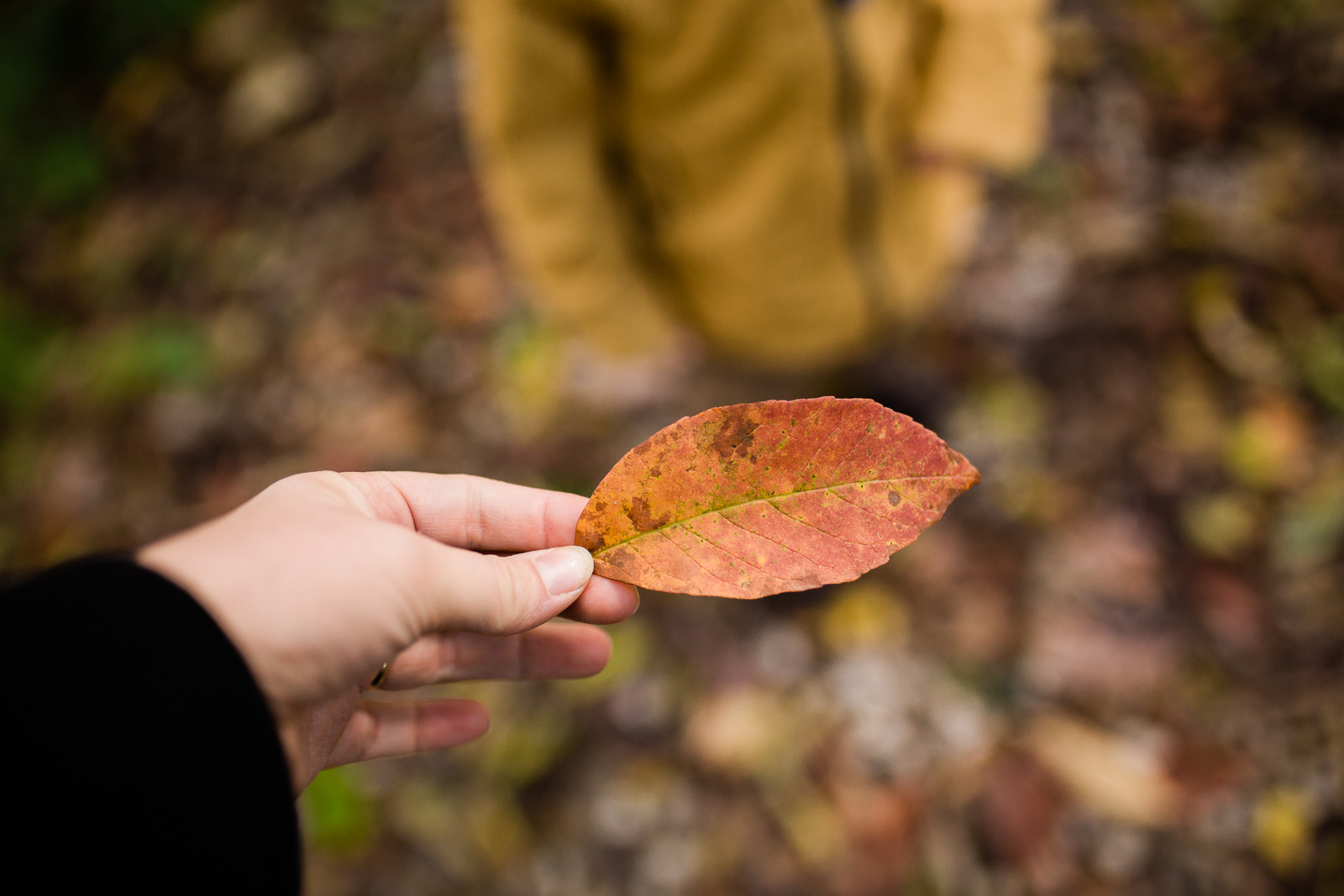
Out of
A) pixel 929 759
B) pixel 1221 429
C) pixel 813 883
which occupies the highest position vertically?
pixel 1221 429

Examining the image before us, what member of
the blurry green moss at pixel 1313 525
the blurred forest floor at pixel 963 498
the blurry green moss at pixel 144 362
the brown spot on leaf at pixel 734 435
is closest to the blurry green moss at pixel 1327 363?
the blurred forest floor at pixel 963 498

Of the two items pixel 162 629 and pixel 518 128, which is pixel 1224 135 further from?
pixel 162 629

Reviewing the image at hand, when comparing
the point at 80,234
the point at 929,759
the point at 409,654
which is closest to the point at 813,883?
the point at 929,759

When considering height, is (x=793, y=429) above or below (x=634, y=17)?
below

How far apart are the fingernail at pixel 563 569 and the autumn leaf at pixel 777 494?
0.15ft

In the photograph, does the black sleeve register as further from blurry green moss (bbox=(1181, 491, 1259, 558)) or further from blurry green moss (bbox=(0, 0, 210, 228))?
blurry green moss (bbox=(0, 0, 210, 228))

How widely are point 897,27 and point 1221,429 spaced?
1.23 meters

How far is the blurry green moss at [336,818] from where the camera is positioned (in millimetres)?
1672

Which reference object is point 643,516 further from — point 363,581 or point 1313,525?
point 1313,525

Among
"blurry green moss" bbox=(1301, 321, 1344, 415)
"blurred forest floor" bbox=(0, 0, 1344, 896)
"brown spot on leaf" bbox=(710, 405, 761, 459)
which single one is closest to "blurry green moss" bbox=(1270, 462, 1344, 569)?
"blurred forest floor" bbox=(0, 0, 1344, 896)

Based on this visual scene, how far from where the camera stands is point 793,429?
2.31ft

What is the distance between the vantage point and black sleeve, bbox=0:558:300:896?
0.52m

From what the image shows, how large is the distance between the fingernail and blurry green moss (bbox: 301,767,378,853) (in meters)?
1.28

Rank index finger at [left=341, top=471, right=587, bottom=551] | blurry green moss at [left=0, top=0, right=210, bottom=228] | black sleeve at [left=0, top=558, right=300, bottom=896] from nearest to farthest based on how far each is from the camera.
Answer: black sleeve at [left=0, top=558, right=300, bottom=896] < index finger at [left=341, top=471, right=587, bottom=551] < blurry green moss at [left=0, top=0, right=210, bottom=228]
